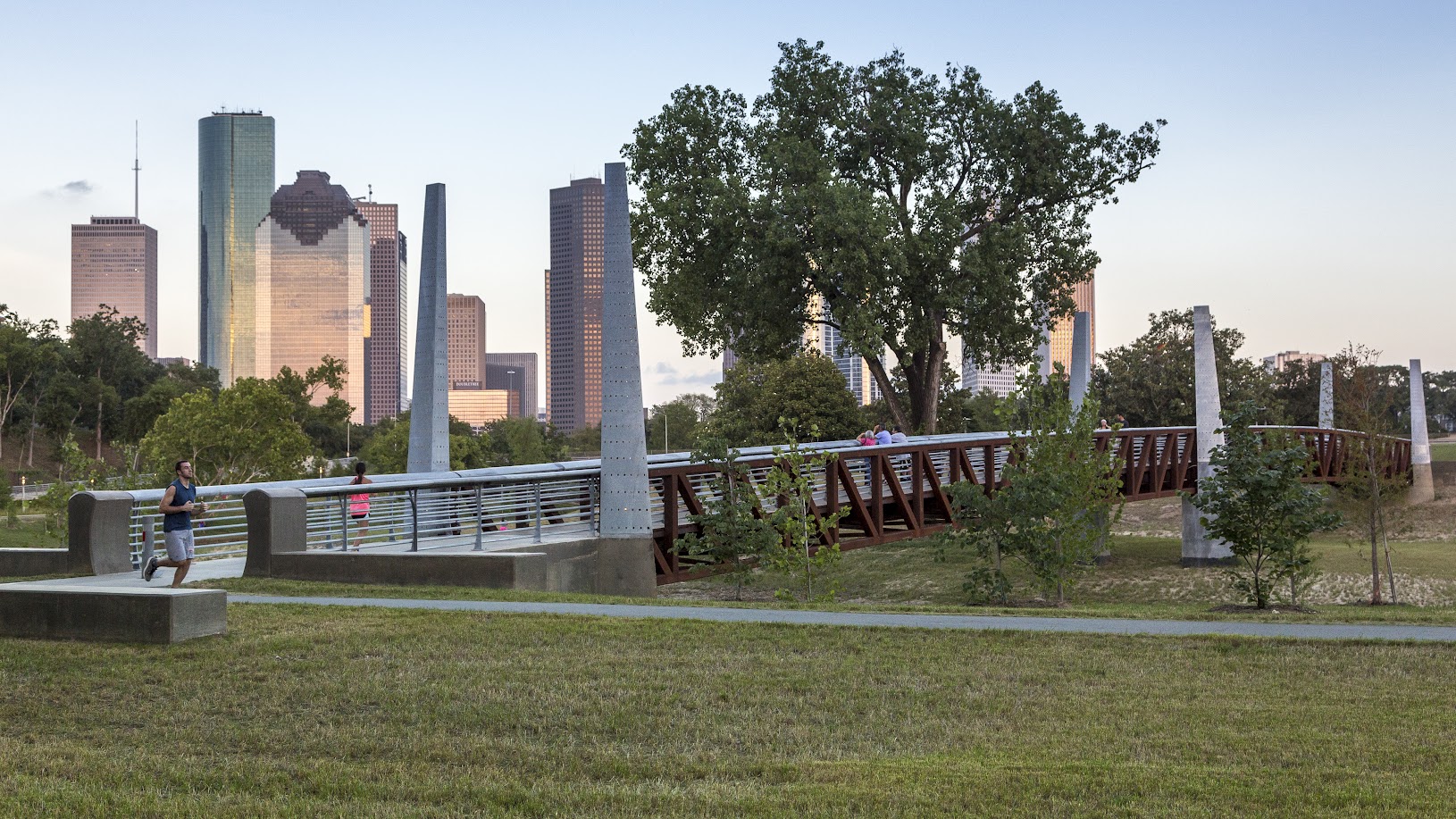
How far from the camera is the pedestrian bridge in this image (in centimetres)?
1881

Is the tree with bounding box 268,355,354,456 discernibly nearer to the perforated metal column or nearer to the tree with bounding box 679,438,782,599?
the tree with bounding box 679,438,782,599

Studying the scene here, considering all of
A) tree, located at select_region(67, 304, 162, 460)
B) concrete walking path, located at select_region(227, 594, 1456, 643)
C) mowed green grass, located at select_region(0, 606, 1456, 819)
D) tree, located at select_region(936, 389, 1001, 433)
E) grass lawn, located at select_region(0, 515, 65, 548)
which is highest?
tree, located at select_region(67, 304, 162, 460)

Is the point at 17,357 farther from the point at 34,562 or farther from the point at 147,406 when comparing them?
the point at 34,562

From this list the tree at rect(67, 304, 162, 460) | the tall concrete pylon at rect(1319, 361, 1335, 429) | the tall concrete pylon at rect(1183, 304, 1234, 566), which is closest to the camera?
the tall concrete pylon at rect(1183, 304, 1234, 566)

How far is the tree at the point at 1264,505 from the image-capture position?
21203 mm

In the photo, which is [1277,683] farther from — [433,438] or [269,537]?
[433,438]

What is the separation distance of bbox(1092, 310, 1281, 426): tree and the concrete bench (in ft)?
207

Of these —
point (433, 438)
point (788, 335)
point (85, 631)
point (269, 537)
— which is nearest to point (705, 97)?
point (788, 335)

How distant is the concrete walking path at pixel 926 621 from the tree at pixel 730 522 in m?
7.97

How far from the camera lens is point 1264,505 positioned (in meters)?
21.5

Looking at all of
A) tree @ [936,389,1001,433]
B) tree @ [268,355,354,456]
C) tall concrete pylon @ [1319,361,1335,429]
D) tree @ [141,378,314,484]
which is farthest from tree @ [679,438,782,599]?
tall concrete pylon @ [1319,361,1335,429]

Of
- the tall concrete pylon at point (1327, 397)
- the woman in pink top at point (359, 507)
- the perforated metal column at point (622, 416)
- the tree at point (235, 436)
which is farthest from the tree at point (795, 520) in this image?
the tall concrete pylon at point (1327, 397)

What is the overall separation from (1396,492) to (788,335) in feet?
60.2

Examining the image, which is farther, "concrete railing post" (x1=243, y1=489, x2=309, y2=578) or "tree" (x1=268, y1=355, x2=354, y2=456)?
"tree" (x1=268, y1=355, x2=354, y2=456)
